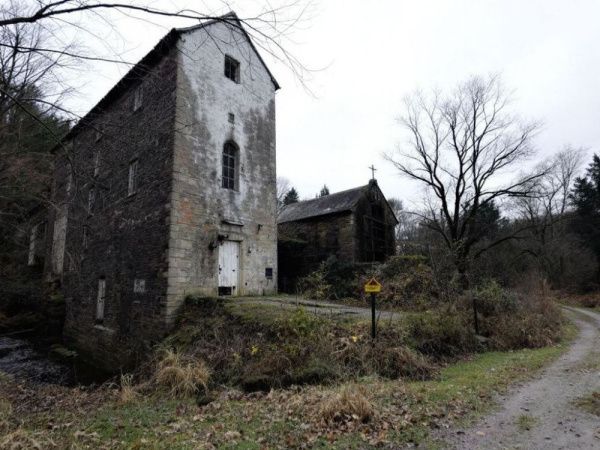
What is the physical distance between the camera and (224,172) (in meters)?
13.7

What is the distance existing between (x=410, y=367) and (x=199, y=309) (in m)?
6.69

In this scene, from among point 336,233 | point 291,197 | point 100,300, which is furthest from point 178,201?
point 291,197

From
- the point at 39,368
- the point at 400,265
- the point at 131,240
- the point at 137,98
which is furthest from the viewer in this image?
the point at 400,265

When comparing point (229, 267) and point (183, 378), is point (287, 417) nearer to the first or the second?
point (183, 378)

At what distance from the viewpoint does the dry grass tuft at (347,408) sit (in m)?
4.71

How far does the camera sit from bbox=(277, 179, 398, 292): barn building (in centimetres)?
2059

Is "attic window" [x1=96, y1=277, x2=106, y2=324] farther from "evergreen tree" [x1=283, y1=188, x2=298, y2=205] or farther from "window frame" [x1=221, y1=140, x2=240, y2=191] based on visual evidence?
"evergreen tree" [x1=283, y1=188, x2=298, y2=205]

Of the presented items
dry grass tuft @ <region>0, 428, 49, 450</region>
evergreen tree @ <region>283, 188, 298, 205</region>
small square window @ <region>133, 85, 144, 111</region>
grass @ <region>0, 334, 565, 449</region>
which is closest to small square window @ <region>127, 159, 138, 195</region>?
small square window @ <region>133, 85, 144, 111</region>

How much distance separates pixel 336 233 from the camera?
21.0 metres

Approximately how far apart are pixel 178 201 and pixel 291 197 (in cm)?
3593

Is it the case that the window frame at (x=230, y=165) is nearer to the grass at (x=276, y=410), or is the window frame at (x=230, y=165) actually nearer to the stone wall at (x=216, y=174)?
the stone wall at (x=216, y=174)

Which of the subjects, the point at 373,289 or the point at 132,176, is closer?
the point at 373,289

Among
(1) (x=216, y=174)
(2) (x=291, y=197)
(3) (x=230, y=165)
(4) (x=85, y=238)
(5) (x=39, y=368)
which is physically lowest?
(5) (x=39, y=368)

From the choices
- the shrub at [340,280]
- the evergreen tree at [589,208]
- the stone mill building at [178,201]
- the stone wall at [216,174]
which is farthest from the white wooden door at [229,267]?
the evergreen tree at [589,208]
